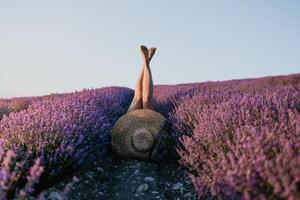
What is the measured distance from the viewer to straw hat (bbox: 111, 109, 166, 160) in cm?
491

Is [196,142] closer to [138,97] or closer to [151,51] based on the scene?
[138,97]

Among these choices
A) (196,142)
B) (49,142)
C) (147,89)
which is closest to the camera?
(49,142)

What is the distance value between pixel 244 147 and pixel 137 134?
2.48 m

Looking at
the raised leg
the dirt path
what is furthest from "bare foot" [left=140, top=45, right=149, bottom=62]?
the dirt path

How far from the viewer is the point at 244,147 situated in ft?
8.34

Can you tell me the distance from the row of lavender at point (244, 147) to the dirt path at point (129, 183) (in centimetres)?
24

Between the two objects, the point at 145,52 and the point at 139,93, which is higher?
the point at 145,52

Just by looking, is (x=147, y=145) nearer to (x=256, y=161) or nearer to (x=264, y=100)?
(x=264, y=100)

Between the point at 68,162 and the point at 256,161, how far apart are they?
217cm

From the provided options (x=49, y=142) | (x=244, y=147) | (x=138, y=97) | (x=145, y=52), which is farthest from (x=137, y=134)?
(x=244, y=147)

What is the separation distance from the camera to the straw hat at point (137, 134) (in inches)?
193

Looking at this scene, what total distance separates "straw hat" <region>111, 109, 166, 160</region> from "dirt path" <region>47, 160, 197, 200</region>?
0.12 m

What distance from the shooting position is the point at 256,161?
225cm

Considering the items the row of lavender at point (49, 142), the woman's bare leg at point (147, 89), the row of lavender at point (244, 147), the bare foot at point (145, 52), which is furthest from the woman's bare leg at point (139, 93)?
the row of lavender at point (49, 142)
